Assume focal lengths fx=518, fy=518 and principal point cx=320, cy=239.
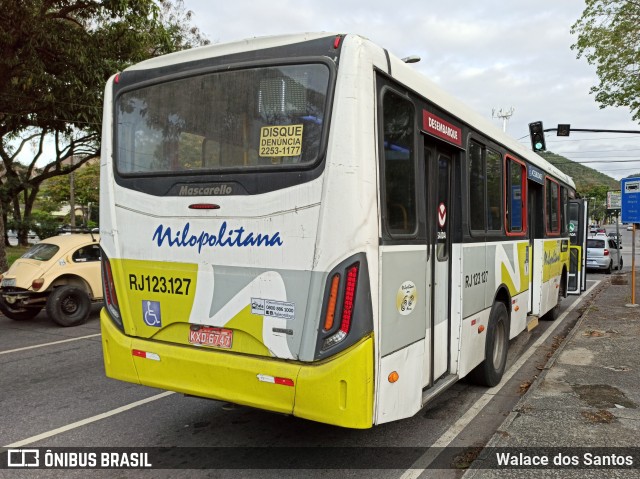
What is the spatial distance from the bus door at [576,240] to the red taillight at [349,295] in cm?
1025

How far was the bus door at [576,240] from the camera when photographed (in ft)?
40.0

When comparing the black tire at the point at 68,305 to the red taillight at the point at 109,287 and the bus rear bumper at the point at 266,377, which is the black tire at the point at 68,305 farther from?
the bus rear bumper at the point at 266,377

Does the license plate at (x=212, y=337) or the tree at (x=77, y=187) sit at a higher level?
the tree at (x=77, y=187)

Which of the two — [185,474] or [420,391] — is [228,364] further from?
[420,391]

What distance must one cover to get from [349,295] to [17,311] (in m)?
9.34

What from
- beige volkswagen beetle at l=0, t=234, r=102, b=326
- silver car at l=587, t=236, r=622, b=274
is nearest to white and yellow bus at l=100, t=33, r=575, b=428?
beige volkswagen beetle at l=0, t=234, r=102, b=326

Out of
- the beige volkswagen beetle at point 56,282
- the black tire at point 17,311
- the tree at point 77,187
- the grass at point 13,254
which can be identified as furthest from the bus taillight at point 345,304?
the tree at point 77,187

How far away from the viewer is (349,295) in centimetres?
325

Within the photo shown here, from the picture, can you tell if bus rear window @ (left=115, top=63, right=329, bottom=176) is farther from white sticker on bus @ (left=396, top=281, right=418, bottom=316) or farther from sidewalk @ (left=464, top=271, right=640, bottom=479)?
sidewalk @ (left=464, top=271, right=640, bottom=479)

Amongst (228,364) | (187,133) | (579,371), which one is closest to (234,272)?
(228,364)

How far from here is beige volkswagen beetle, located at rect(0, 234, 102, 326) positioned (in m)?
9.77

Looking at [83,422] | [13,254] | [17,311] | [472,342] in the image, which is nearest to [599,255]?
[472,342]

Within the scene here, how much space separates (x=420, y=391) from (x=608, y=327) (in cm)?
682

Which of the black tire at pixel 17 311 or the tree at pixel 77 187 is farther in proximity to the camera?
the tree at pixel 77 187
